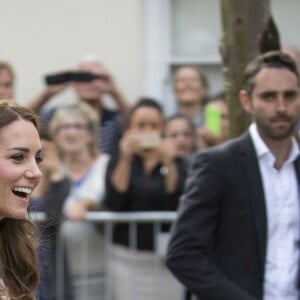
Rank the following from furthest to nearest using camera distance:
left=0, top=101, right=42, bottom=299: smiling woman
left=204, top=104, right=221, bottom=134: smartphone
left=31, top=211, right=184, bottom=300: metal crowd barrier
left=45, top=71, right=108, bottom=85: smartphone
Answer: left=45, top=71, right=108, bottom=85: smartphone
left=204, top=104, right=221, bottom=134: smartphone
left=31, top=211, right=184, bottom=300: metal crowd barrier
left=0, top=101, right=42, bottom=299: smiling woman

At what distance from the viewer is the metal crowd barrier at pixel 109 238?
7160mm

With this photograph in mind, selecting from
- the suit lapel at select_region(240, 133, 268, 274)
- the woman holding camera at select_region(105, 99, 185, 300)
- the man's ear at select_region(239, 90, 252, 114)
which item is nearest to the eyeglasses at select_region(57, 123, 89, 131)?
the woman holding camera at select_region(105, 99, 185, 300)

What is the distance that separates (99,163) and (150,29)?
2236 millimetres

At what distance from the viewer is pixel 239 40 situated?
19.0ft

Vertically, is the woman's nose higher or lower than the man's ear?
lower

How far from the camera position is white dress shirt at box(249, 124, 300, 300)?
532cm

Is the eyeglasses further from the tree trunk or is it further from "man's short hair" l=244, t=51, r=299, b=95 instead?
"man's short hair" l=244, t=51, r=299, b=95

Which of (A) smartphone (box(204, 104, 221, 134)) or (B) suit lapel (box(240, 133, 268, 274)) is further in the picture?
(A) smartphone (box(204, 104, 221, 134))

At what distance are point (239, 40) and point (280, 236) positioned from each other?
40.4 inches

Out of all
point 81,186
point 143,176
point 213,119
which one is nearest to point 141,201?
point 143,176

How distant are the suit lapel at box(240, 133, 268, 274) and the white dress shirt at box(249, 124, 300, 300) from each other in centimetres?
3

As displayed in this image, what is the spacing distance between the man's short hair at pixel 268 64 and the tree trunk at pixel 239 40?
0.21m

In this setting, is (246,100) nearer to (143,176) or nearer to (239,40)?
(239,40)

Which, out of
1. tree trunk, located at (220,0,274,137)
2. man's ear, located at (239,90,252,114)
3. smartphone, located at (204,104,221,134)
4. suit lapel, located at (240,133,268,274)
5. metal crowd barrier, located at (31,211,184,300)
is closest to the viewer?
suit lapel, located at (240,133,268,274)
